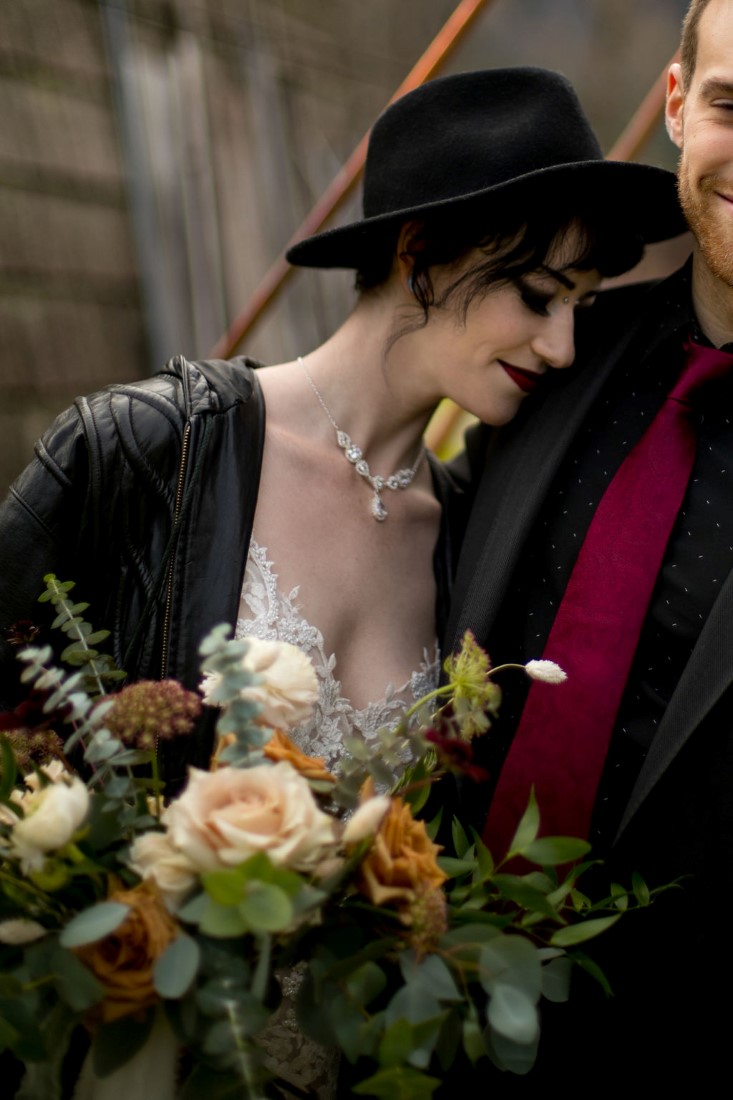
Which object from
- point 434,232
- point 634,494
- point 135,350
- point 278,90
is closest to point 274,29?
point 278,90

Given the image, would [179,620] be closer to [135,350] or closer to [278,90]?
[135,350]

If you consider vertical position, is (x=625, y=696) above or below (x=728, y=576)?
below

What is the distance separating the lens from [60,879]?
77 centimetres

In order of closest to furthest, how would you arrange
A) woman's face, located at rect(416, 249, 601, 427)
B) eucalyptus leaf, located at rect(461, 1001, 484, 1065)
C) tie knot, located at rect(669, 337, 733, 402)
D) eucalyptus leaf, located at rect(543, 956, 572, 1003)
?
eucalyptus leaf, located at rect(461, 1001, 484, 1065)
eucalyptus leaf, located at rect(543, 956, 572, 1003)
tie knot, located at rect(669, 337, 733, 402)
woman's face, located at rect(416, 249, 601, 427)

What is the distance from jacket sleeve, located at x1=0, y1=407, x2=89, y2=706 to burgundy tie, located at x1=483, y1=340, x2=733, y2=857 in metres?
0.70

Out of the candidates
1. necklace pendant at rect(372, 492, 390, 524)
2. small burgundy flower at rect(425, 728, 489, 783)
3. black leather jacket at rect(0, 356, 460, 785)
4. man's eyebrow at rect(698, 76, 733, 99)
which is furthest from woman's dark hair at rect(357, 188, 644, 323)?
small burgundy flower at rect(425, 728, 489, 783)

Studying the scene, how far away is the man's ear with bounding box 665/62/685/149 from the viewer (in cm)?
157

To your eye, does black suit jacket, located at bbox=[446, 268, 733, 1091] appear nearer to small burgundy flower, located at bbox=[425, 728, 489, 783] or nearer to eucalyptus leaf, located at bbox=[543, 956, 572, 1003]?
eucalyptus leaf, located at bbox=[543, 956, 572, 1003]

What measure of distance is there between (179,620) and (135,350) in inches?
111

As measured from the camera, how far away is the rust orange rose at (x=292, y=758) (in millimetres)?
845

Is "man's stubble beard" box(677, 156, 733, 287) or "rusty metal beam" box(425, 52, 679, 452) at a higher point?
"man's stubble beard" box(677, 156, 733, 287)

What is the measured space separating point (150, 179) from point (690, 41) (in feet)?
9.04

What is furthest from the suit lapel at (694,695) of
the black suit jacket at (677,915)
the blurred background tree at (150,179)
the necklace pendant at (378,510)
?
the blurred background tree at (150,179)

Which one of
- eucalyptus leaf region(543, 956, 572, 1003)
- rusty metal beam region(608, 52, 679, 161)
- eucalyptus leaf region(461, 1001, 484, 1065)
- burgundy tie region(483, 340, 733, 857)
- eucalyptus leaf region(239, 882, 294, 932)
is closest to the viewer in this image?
eucalyptus leaf region(239, 882, 294, 932)
